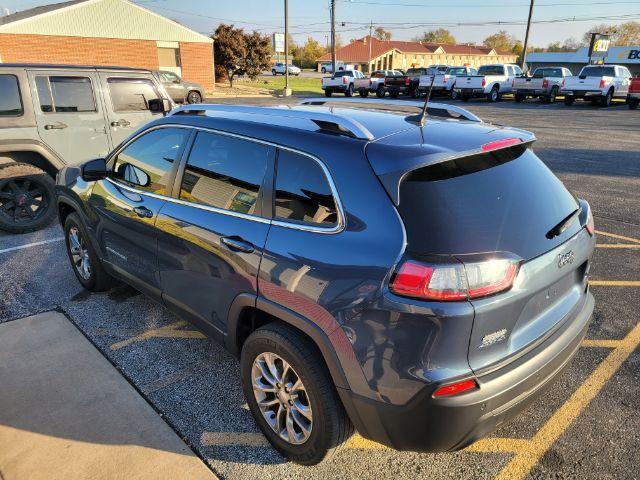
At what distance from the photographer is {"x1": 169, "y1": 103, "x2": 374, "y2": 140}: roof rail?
7.54 feet

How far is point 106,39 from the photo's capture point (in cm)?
3288

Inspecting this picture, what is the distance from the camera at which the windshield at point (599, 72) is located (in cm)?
2441

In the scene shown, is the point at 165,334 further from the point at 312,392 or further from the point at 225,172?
the point at 312,392

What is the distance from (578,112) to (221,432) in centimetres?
2463

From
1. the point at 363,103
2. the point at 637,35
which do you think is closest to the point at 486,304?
the point at 363,103

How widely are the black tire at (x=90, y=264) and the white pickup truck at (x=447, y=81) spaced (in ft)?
90.9

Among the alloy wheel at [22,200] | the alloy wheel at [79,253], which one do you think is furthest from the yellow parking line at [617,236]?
the alloy wheel at [22,200]

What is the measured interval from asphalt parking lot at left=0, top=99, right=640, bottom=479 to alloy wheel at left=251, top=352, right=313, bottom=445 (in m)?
0.19

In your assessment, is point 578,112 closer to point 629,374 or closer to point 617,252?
point 617,252

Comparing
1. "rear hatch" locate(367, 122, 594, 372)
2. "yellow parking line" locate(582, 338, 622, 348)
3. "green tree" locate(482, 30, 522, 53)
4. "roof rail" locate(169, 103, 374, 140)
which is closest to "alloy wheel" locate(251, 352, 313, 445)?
"rear hatch" locate(367, 122, 594, 372)

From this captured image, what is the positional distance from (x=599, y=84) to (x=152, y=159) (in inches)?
1049

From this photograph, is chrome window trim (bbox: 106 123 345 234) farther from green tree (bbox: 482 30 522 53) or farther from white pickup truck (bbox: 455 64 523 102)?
green tree (bbox: 482 30 522 53)

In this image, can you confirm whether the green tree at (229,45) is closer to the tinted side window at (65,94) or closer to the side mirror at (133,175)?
the tinted side window at (65,94)

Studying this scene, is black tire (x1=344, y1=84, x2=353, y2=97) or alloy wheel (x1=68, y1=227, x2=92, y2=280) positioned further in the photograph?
black tire (x1=344, y1=84, x2=353, y2=97)
